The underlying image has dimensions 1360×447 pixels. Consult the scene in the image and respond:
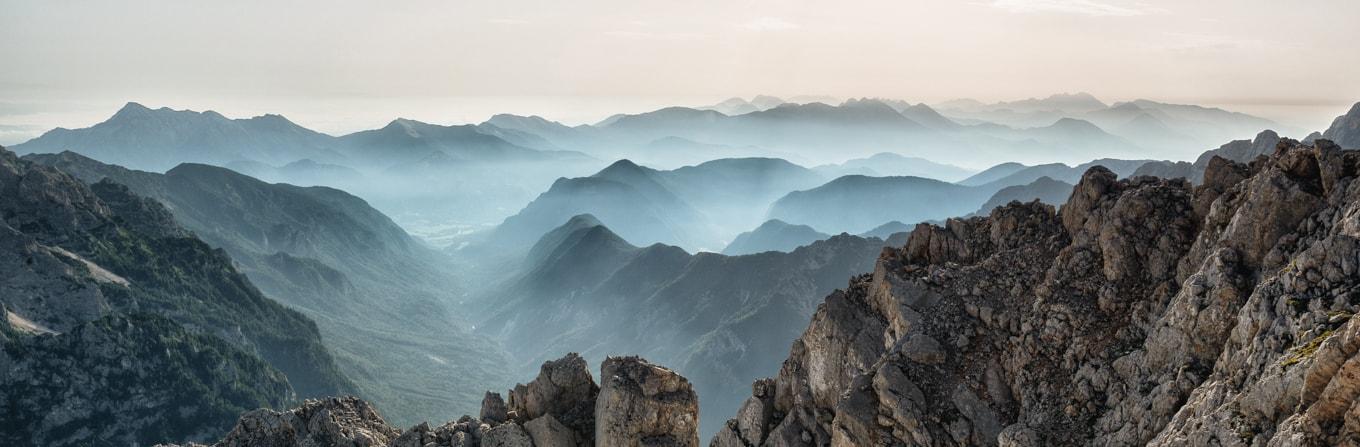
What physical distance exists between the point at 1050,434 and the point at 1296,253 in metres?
9.52

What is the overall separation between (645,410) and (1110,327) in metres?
22.8

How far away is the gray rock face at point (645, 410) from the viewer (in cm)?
4462

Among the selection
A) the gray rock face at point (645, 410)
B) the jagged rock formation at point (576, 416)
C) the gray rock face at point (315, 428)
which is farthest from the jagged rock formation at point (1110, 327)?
the gray rock face at point (315, 428)

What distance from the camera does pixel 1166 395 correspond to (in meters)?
27.2

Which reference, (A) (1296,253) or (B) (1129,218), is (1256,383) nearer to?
(A) (1296,253)

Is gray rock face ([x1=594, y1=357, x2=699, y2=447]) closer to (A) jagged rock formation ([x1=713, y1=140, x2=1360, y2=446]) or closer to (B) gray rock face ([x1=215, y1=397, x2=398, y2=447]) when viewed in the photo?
(A) jagged rock formation ([x1=713, y1=140, x2=1360, y2=446])

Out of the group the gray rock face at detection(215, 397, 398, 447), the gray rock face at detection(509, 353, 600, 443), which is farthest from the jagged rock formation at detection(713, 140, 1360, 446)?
the gray rock face at detection(215, 397, 398, 447)

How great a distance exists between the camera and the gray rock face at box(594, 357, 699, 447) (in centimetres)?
4462

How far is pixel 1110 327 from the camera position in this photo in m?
31.8

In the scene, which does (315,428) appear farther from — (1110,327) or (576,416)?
(1110,327)

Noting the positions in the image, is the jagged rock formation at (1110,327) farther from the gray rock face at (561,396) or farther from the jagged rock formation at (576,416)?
the gray rock face at (561,396)

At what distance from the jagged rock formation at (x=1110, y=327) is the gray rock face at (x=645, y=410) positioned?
7.90 feet

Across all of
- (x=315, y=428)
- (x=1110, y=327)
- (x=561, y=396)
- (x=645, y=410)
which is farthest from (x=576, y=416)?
(x=1110, y=327)

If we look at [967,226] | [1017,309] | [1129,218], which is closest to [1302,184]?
[1129,218]
